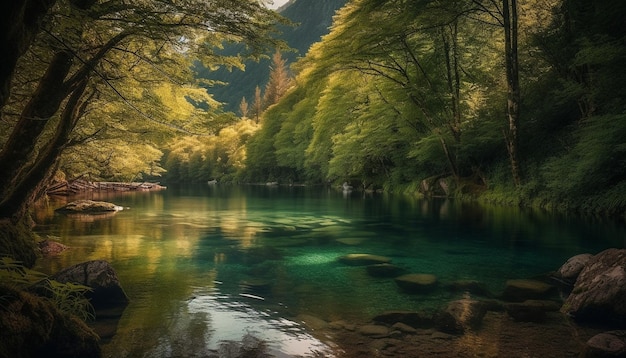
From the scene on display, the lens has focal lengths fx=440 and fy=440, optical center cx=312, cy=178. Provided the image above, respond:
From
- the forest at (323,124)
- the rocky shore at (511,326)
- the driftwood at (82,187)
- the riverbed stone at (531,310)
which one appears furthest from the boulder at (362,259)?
the driftwood at (82,187)

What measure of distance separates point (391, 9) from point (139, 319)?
69.4 ft

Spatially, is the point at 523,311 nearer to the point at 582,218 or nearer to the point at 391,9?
the point at 582,218

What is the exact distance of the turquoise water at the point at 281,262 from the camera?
6.35m

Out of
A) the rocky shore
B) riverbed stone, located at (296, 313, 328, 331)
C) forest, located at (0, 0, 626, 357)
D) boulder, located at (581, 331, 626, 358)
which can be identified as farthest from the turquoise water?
boulder, located at (581, 331, 626, 358)

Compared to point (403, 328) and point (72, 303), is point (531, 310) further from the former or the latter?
point (72, 303)

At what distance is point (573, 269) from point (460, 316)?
3.89m

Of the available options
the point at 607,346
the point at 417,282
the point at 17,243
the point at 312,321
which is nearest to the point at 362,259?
the point at 417,282

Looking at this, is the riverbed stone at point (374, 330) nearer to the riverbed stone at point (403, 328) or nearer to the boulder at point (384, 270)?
the riverbed stone at point (403, 328)

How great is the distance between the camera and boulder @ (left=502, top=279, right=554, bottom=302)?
7.93 m

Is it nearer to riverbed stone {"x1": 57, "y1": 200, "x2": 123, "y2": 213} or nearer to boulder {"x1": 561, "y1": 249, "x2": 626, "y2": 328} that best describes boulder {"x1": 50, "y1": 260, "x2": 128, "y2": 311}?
boulder {"x1": 561, "y1": 249, "x2": 626, "y2": 328}

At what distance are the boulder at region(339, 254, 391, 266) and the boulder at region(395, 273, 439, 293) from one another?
1.53 meters

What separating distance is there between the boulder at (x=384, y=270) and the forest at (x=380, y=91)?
5.05 metres

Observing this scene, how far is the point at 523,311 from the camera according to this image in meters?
7.09

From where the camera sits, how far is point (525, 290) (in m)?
8.37
